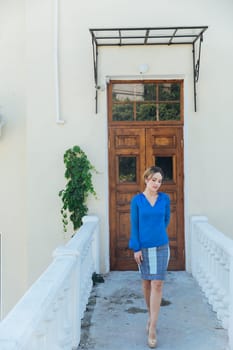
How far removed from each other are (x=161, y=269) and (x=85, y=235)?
4.23 ft

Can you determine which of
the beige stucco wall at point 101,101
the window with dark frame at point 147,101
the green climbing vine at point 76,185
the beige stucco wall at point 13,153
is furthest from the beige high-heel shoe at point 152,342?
the window with dark frame at point 147,101

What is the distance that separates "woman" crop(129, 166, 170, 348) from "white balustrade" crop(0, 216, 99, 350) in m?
0.58

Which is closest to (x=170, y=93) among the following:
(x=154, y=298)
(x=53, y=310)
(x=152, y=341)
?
(x=154, y=298)

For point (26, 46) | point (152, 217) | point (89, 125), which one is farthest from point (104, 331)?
point (26, 46)

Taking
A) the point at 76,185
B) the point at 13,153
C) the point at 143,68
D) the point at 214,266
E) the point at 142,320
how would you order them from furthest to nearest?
the point at 13,153
the point at 143,68
the point at 76,185
the point at 214,266
the point at 142,320

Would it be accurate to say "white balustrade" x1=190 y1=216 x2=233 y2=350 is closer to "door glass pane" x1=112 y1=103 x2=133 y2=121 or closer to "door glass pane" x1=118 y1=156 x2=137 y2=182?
"door glass pane" x1=118 y1=156 x2=137 y2=182

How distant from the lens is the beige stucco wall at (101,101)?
5.85 meters

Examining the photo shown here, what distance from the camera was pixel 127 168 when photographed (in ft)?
19.7

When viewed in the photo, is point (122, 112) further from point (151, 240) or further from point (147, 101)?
point (151, 240)

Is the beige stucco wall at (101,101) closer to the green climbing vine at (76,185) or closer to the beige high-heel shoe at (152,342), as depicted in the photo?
the green climbing vine at (76,185)

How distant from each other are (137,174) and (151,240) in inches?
100

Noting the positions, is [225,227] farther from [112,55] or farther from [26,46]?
[26,46]

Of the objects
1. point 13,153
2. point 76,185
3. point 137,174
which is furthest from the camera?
point 13,153

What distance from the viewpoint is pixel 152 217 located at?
11.5 ft
